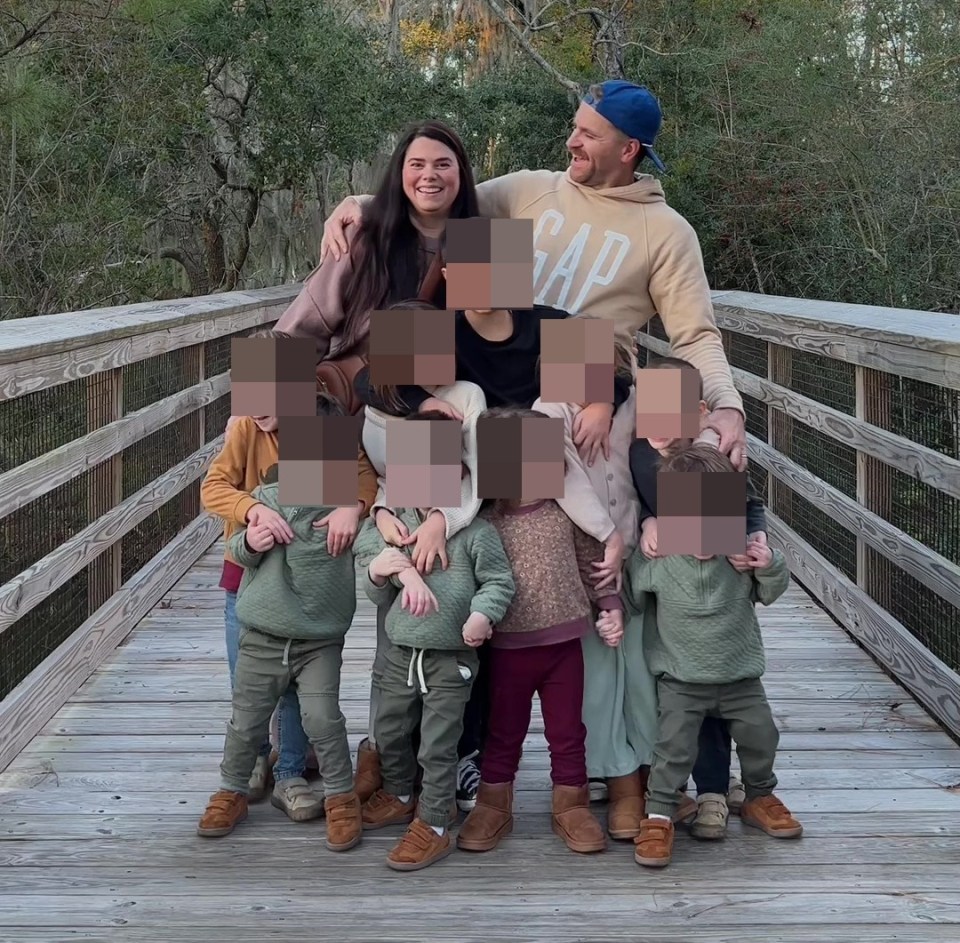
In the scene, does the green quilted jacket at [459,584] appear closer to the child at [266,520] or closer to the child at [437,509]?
the child at [437,509]

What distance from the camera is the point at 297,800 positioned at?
9.92 feet

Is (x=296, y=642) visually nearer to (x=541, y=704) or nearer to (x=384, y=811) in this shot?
(x=384, y=811)

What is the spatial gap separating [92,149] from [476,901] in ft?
29.7

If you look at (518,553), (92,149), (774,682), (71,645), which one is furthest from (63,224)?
(518,553)

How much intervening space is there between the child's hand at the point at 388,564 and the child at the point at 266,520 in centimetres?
11

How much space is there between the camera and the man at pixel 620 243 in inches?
117

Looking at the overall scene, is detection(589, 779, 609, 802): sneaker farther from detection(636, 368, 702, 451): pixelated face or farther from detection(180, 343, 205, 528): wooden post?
detection(180, 343, 205, 528): wooden post

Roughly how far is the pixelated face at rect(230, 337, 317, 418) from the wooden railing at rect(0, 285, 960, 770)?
0.69 meters

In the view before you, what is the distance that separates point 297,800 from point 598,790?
0.69 metres

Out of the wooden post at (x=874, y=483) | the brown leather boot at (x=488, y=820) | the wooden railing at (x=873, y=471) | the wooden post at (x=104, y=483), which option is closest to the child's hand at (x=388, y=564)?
the brown leather boot at (x=488, y=820)

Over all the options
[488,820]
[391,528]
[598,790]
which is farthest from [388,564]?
[598,790]

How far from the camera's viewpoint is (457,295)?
2.69 meters

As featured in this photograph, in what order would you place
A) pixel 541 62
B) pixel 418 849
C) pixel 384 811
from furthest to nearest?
pixel 541 62 → pixel 384 811 → pixel 418 849

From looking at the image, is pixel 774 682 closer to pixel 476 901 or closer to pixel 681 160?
pixel 476 901
